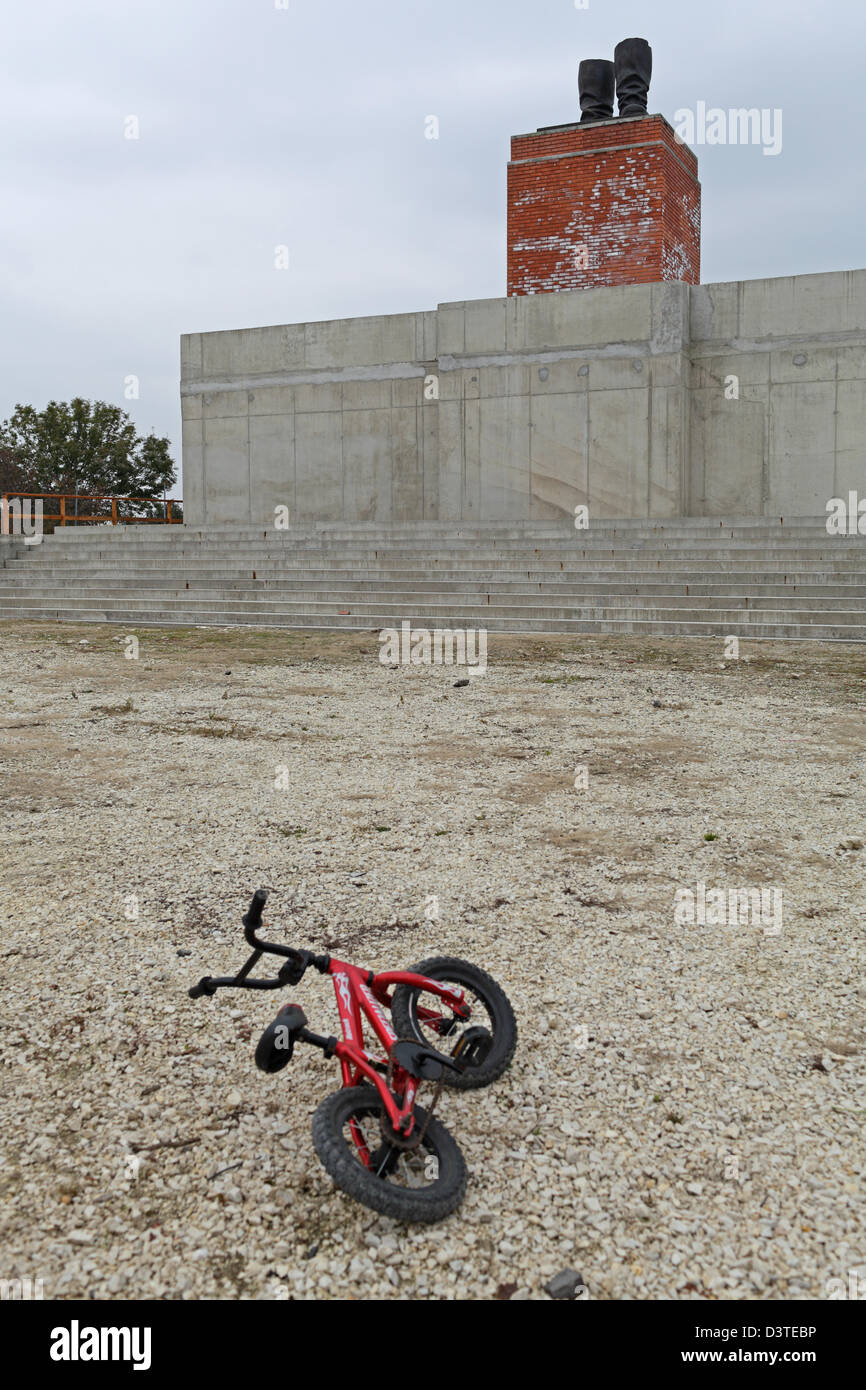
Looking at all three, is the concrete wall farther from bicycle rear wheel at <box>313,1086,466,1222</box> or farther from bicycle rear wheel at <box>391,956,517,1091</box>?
bicycle rear wheel at <box>313,1086,466,1222</box>

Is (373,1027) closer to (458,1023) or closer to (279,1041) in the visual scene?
(279,1041)

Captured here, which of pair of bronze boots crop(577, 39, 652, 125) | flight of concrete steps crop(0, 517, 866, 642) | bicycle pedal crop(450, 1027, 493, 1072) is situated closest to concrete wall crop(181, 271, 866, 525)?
flight of concrete steps crop(0, 517, 866, 642)

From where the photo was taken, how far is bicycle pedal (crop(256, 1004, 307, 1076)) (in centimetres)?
263

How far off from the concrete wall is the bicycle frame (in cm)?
1951

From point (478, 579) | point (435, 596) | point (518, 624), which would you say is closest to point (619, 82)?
point (478, 579)

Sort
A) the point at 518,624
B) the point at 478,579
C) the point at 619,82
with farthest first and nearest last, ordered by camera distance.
Result: 1. the point at 619,82
2. the point at 478,579
3. the point at 518,624

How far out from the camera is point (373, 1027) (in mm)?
2895

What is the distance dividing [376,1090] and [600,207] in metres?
23.1

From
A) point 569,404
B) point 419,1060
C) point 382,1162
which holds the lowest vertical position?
point 382,1162

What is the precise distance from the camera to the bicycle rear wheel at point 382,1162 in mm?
2445

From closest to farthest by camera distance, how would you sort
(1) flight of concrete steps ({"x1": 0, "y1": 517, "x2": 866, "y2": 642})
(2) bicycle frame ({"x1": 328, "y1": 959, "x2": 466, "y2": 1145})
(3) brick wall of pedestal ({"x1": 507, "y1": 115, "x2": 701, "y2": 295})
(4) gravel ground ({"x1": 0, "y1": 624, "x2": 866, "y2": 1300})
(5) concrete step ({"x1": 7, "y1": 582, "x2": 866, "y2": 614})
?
(4) gravel ground ({"x1": 0, "y1": 624, "x2": 866, "y2": 1300}), (2) bicycle frame ({"x1": 328, "y1": 959, "x2": 466, "y2": 1145}), (5) concrete step ({"x1": 7, "y1": 582, "x2": 866, "y2": 614}), (1) flight of concrete steps ({"x1": 0, "y1": 517, "x2": 866, "y2": 642}), (3) brick wall of pedestal ({"x1": 507, "y1": 115, "x2": 701, "y2": 295})

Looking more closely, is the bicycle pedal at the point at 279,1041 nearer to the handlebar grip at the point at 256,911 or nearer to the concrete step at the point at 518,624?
the handlebar grip at the point at 256,911
